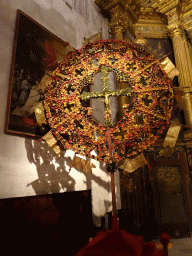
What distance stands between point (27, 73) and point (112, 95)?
121 cm

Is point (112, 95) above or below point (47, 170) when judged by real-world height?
above

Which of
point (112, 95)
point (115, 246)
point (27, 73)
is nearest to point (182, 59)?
point (112, 95)

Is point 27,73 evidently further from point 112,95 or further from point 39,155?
point 112,95

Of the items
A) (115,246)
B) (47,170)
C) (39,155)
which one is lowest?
(115,246)

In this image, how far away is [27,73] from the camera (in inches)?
98.6

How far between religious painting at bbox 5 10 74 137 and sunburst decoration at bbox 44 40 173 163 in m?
0.29

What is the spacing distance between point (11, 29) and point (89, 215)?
9.18 ft

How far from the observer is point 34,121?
2.46 metres

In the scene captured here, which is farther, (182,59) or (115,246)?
(182,59)

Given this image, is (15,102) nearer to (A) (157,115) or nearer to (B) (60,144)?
(B) (60,144)

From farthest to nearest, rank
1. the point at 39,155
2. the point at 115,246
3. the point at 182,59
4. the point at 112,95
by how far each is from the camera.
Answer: the point at 182,59 → the point at 39,155 → the point at 112,95 → the point at 115,246

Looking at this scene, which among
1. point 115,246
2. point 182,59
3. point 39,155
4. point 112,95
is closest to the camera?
point 115,246

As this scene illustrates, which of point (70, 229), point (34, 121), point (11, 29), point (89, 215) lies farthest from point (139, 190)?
point (11, 29)

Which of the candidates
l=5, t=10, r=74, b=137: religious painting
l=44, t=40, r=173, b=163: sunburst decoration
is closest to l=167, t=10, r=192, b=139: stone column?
l=44, t=40, r=173, b=163: sunburst decoration
